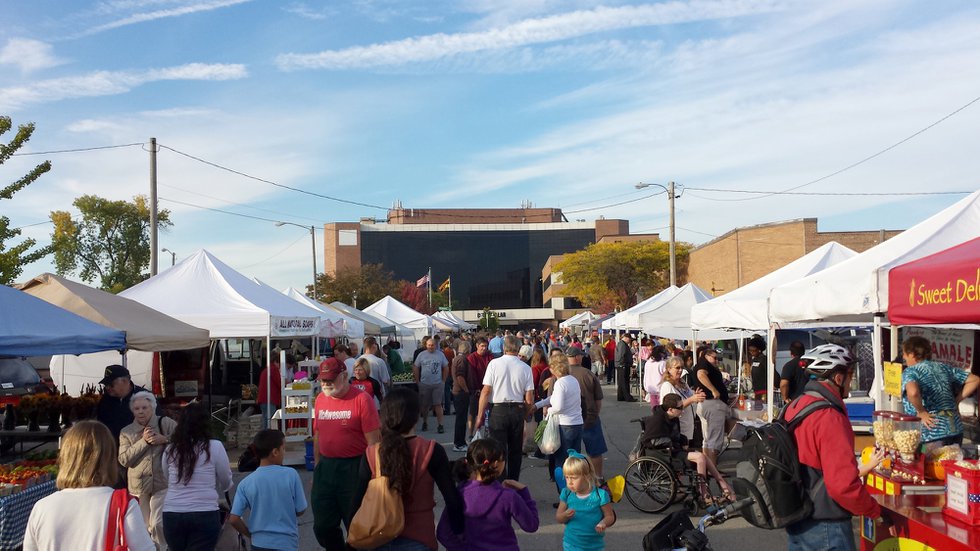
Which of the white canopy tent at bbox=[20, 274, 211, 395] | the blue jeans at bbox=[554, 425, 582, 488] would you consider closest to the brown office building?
the white canopy tent at bbox=[20, 274, 211, 395]

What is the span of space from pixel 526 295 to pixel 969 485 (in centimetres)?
11905

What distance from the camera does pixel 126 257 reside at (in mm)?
55375

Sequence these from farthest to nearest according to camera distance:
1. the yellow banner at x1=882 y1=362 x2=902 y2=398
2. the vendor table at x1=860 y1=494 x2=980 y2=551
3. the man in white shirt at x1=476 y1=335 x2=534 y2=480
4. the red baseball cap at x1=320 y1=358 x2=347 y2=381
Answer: the man in white shirt at x1=476 y1=335 x2=534 y2=480 < the yellow banner at x1=882 y1=362 x2=902 y2=398 < the red baseball cap at x1=320 y1=358 x2=347 y2=381 < the vendor table at x1=860 y1=494 x2=980 y2=551

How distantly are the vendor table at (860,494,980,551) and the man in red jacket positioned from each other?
0.48 meters

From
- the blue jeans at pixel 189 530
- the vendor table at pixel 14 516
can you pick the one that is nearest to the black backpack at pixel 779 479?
the blue jeans at pixel 189 530

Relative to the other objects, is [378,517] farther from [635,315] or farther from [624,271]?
[624,271]

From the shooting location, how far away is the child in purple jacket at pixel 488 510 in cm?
447

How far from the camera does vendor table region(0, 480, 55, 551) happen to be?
5992mm

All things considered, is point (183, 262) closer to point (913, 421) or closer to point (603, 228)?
point (913, 421)

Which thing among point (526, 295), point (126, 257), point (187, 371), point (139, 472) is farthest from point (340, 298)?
point (526, 295)

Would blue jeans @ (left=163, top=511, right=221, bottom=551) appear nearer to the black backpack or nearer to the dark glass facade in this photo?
the black backpack

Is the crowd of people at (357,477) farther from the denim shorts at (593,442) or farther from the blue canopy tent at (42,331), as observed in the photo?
the denim shorts at (593,442)

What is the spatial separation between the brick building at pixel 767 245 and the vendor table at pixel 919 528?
135 feet

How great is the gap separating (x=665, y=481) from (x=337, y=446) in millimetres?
4284
